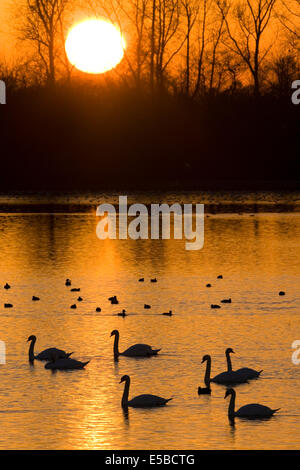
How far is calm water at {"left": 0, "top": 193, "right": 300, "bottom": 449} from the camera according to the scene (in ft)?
40.1

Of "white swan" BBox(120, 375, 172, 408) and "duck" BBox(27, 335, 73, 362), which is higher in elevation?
"duck" BBox(27, 335, 73, 362)

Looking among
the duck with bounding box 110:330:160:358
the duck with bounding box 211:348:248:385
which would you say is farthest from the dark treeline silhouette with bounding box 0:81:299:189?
the duck with bounding box 211:348:248:385

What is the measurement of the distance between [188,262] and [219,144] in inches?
1745

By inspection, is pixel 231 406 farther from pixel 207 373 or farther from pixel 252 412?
pixel 207 373

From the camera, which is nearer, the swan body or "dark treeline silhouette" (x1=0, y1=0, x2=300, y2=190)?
the swan body

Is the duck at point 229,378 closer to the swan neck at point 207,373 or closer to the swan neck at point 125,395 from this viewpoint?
the swan neck at point 207,373

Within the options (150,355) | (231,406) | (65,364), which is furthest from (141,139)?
(231,406)

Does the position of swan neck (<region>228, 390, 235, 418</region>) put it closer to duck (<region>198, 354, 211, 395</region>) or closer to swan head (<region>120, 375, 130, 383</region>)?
duck (<region>198, 354, 211, 395</region>)

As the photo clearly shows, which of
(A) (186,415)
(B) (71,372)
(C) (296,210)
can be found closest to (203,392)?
(A) (186,415)

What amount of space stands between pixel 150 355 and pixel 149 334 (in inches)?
65.8

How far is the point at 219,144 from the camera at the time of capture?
70438mm

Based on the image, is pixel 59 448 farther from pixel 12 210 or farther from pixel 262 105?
pixel 262 105

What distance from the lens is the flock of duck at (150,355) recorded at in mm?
12578

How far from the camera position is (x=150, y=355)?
15789 mm
